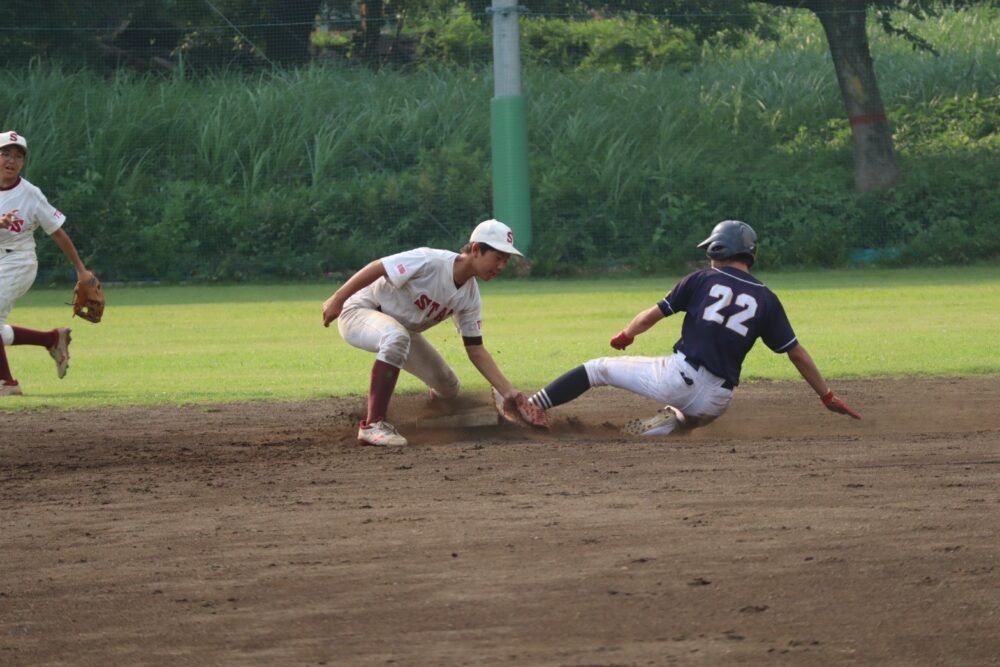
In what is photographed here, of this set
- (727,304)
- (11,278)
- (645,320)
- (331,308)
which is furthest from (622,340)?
(11,278)

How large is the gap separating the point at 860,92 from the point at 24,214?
675 inches

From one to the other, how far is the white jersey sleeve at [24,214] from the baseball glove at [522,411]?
3.90 meters

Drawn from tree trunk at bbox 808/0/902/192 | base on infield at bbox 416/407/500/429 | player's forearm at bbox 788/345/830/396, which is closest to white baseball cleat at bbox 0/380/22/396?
base on infield at bbox 416/407/500/429

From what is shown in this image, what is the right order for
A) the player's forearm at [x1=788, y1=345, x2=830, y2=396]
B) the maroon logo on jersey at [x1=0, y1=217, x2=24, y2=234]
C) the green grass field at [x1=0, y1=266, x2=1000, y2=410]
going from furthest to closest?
the green grass field at [x1=0, y1=266, x2=1000, y2=410]
the maroon logo on jersey at [x1=0, y1=217, x2=24, y2=234]
the player's forearm at [x1=788, y1=345, x2=830, y2=396]

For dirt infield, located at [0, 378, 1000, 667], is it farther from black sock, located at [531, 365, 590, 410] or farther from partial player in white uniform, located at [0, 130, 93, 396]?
partial player in white uniform, located at [0, 130, 93, 396]

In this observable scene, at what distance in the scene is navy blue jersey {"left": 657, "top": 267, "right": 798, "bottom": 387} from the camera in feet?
25.1

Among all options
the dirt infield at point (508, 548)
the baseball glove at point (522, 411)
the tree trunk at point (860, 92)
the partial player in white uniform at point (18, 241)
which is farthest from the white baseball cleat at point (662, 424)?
the tree trunk at point (860, 92)

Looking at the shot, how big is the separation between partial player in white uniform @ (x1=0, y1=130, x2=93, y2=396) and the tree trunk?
16394mm

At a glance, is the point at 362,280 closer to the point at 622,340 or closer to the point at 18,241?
the point at 622,340

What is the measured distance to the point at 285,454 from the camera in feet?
25.4

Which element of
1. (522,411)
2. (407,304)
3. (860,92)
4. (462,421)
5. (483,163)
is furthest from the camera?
(483,163)

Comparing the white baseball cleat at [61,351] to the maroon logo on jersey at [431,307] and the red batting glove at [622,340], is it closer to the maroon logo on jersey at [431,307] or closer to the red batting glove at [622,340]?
the maroon logo on jersey at [431,307]

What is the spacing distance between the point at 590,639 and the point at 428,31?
2491 centimetres

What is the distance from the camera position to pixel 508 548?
207 inches
